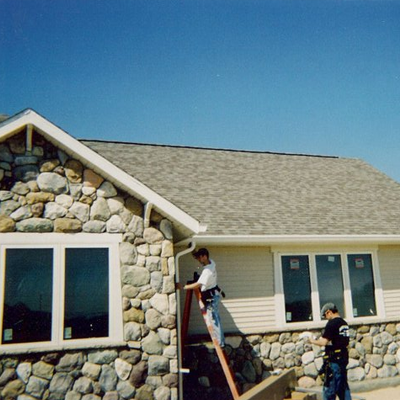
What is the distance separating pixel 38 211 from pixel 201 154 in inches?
330

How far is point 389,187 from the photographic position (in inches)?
524

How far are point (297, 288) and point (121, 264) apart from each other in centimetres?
463

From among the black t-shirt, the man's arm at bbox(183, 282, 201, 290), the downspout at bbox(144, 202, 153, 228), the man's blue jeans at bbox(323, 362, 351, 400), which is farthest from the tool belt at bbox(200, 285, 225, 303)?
the man's blue jeans at bbox(323, 362, 351, 400)

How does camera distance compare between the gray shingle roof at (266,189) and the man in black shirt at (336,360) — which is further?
the gray shingle roof at (266,189)

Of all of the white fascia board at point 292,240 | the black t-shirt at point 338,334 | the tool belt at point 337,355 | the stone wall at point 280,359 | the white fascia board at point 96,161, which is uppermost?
the white fascia board at point 96,161

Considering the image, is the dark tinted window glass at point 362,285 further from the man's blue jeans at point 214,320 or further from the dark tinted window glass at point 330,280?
the man's blue jeans at point 214,320

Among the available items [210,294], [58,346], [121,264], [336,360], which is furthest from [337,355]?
[58,346]

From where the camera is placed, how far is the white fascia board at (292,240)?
8.30 meters

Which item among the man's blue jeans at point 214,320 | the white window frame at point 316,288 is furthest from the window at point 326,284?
the man's blue jeans at point 214,320

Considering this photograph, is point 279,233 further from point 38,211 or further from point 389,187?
point 389,187

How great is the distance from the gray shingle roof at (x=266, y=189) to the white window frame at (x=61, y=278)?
259 centimetres

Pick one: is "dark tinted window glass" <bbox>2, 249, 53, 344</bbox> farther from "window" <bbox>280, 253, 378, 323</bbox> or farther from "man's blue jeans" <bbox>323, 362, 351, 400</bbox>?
"window" <bbox>280, 253, 378, 323</bbox>

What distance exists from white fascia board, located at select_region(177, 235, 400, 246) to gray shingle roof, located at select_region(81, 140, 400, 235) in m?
0.16

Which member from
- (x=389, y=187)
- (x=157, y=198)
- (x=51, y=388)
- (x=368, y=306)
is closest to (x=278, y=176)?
(x=389, y=187)
